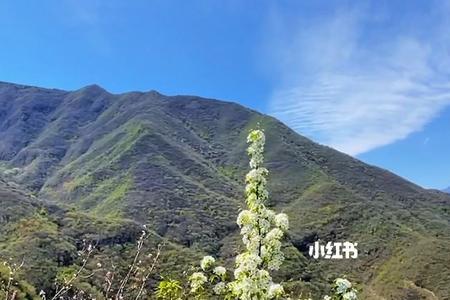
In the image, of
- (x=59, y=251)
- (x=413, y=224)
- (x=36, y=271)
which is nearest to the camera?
(x=36, y=271)

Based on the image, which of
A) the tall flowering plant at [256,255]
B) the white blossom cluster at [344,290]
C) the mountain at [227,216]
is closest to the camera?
the white blossom cluster at [344,290]

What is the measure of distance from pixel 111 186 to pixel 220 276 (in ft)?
547

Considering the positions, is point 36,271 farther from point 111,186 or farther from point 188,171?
point 188,171

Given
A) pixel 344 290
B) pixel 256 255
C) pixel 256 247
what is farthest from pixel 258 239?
pixel 344 290

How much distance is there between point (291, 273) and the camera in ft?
347

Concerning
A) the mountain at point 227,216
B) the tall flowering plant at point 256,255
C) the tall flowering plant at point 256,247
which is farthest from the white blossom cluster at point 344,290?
the mountain at point 227,216

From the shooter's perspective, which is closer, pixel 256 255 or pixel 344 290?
pixel 344 290

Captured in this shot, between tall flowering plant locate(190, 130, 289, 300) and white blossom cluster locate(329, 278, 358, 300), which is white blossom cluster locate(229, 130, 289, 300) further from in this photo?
white blossom cluster locate(329, 278, 358, 300)

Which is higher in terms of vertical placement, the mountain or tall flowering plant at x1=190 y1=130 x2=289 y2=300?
the mountain

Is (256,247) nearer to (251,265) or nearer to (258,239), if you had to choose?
(258,239)

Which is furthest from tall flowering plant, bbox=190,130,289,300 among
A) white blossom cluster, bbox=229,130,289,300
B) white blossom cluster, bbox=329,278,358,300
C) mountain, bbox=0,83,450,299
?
mountain, bbox=0,83,450,299

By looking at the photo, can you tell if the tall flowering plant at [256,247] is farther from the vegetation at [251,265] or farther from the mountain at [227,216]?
the mountain at [227,216]

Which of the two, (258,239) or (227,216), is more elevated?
(227,216)

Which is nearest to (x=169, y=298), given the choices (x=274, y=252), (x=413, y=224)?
(x=274, y=252)
